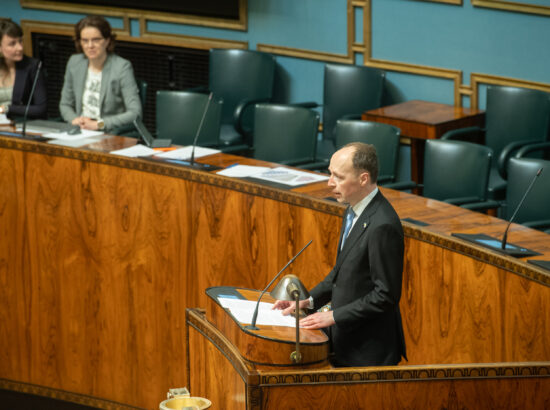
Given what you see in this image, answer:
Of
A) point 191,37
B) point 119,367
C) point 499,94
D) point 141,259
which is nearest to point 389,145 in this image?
point 499,94

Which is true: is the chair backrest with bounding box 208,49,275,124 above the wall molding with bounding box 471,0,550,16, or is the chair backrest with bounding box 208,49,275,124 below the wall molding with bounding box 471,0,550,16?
below

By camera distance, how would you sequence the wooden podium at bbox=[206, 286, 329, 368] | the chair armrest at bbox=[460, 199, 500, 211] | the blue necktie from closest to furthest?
the wooden podium at bbox=[206, 286, 329, 368] < the blue necktie < the chair armrest at bbox=[460, 199, 500, 211]

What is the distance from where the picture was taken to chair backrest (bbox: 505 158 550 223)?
4.09 meters

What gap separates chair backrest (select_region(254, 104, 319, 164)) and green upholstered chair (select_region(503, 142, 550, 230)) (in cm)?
122

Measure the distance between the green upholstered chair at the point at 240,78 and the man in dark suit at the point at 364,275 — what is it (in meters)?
3.50

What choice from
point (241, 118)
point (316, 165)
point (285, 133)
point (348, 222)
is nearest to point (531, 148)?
point (316, 165)

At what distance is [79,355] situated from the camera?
4.47 m

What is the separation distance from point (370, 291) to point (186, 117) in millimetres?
3001

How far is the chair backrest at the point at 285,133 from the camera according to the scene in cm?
508

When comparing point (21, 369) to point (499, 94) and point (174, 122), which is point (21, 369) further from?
point (499, 94)

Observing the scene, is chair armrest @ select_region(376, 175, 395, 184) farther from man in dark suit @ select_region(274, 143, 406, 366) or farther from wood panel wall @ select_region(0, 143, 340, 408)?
man in dark suit @ select_region(274, 143, 406, 366)

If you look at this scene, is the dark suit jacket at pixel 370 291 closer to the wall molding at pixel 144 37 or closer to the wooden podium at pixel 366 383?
the wooden podium at pixel 366 383

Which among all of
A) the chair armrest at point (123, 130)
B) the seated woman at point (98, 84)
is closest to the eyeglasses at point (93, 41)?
the seated woman at point (98, 84)

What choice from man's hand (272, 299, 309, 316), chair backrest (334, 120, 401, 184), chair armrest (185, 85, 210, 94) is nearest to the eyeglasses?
chair armrest (185, 85, 210, 94)
